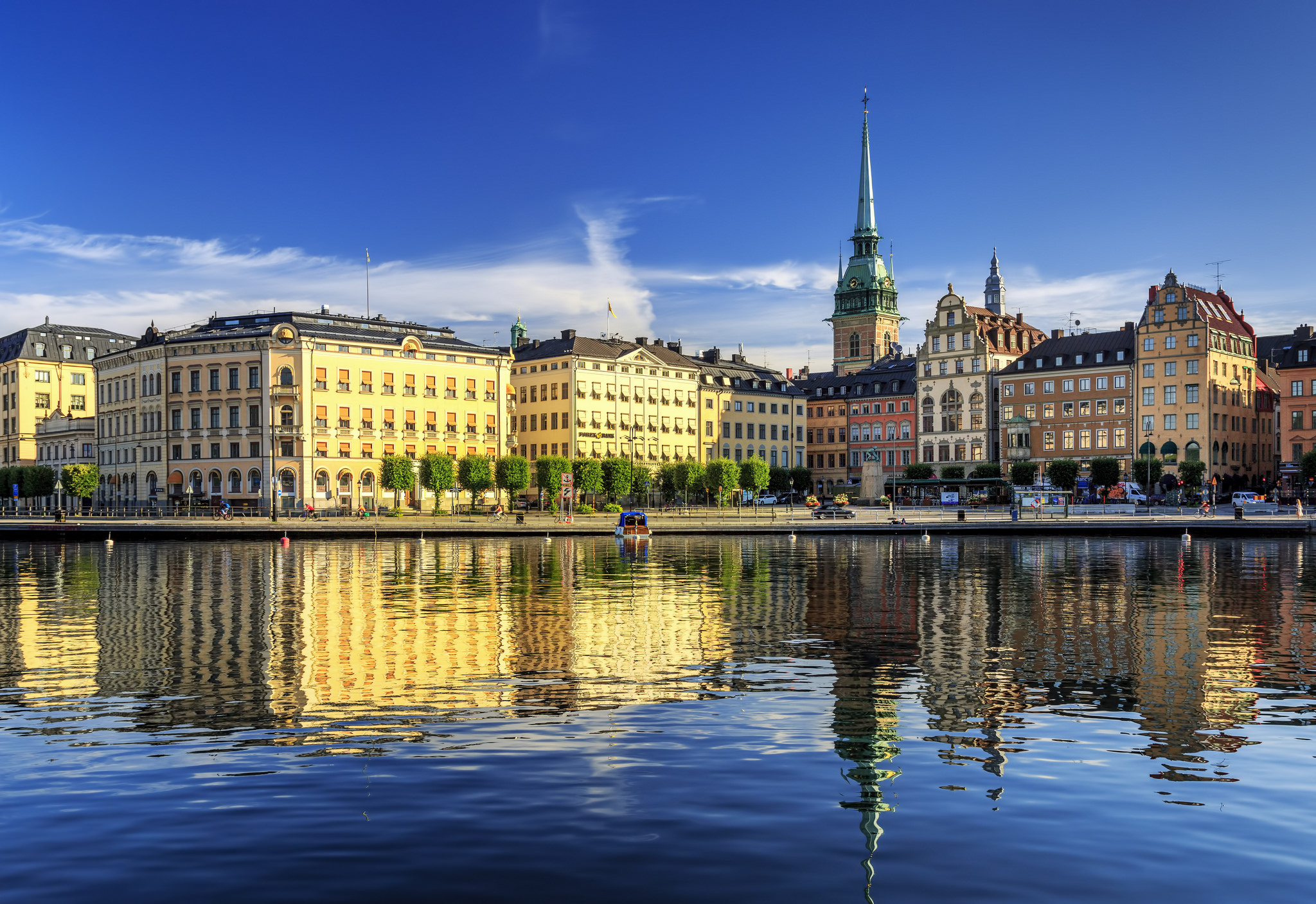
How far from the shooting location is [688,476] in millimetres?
137875

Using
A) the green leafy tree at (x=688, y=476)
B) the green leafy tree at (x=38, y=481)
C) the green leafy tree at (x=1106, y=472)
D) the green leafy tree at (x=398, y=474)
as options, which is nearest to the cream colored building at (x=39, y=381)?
the green leafy tree at (x=38, y=481)

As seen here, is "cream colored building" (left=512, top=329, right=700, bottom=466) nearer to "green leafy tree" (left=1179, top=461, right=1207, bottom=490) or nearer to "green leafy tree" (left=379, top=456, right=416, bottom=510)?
"green leafy tree" (left=379, top=456, right=416, bottom=510)

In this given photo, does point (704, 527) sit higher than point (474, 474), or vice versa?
point (474, 474)

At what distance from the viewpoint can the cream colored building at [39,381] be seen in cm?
16750

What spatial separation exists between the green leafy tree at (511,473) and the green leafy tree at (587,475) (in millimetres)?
5619

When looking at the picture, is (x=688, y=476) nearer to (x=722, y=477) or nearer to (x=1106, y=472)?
(x=722, y=477)

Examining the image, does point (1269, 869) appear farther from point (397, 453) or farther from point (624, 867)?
point (397, 453)

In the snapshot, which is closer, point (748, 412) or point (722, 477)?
point (722, 477)

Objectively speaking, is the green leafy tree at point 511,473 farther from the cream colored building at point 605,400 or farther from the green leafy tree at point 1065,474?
the green leafy tree at point 1065,474

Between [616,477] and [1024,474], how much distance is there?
173ft

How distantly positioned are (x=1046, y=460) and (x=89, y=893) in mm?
151804

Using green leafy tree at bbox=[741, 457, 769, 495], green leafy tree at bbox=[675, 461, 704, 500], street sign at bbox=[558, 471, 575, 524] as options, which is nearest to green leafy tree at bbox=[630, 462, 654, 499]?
green leafy tree at bbox=[675, 461, 704, 500]

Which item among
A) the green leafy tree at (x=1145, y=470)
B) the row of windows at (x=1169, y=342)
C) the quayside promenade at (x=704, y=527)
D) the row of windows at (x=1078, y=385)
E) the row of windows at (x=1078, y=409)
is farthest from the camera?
the row of windows at (x=1078, y=385)

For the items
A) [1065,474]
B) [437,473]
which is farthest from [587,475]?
[1065,474]
